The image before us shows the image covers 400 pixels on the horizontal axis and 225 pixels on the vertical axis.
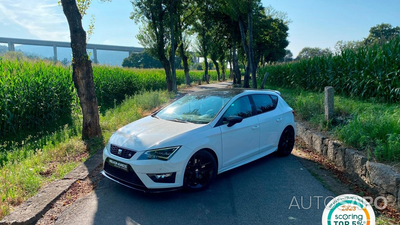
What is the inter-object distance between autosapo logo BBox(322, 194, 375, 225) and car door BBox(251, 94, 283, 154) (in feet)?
5.80

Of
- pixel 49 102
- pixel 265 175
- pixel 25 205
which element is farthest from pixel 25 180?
pixel 49 102

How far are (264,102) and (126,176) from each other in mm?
3266

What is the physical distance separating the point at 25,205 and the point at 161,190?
1886 millimetres

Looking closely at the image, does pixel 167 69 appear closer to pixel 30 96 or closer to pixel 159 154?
pixel 30 96

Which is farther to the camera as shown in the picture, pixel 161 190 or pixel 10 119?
pixel 10 119

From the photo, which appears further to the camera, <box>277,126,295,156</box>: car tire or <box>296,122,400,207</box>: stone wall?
<box>277,126,295,156</box>: car tire

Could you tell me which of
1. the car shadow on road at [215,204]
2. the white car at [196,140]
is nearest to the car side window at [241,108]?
A: the white car at [196,140]

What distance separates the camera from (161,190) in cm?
391

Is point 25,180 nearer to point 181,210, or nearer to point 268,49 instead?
point 181,210

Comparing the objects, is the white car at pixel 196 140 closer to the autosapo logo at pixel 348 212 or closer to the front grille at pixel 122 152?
the front grille at pixel 122 152

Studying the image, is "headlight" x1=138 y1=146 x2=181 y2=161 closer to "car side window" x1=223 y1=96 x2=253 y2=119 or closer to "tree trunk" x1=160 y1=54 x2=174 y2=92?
"car side window" x1=223 y1=96 x2=253 y2=119

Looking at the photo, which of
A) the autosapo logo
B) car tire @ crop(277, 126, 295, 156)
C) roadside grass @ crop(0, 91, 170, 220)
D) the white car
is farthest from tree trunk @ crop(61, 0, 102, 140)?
the autosapo logo

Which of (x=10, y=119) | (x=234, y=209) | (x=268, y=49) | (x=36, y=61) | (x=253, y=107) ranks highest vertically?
(x=268, y=49)

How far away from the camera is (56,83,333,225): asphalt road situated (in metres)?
3.53
